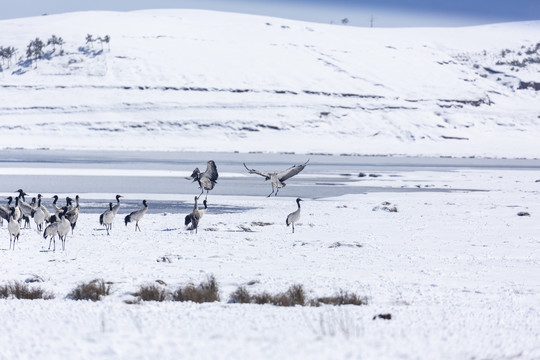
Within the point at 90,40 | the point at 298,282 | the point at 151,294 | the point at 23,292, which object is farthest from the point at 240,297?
the point at 90,40

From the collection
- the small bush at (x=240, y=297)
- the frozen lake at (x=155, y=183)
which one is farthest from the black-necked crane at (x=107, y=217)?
the small bush at (x=240, y=297)

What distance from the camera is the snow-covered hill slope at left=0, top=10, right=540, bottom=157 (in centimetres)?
9750

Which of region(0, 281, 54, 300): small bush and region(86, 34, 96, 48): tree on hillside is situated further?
region(86, 34, 96, 48): tree on hillside

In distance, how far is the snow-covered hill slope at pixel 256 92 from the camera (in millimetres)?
97500

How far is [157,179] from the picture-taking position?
43.0 m

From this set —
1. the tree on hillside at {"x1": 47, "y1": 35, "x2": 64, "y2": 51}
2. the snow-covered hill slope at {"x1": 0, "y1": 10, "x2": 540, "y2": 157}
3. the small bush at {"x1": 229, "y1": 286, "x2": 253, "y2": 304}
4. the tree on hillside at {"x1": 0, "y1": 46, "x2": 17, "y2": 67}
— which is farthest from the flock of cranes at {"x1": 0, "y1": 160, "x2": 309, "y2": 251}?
the tree on hillside at {"x1": 47, "y1": 35, "x2": 64, "y2": 51}

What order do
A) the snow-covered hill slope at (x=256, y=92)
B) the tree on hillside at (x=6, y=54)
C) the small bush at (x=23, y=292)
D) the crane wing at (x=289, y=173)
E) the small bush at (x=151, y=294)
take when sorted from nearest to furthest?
1. the small bush at (x=151, y=294)
2. the small bush at (x=23, y=292)
3. the crane wing at (x=289, y=173)
4. the snow-covered hill slope at (x=256, y=92)
5. the tree on hillside at (x=6, y=54)

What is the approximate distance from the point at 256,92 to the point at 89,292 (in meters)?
105

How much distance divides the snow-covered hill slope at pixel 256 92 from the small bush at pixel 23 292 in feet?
250

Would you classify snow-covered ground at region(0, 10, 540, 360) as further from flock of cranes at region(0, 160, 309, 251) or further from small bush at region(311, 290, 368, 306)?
flock of cranes at region(0, 160, 309, 251)

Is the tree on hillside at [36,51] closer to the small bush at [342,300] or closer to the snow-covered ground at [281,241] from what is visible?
the snow-covered ground at [281,241]

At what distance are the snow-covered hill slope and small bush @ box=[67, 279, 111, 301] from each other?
252ft

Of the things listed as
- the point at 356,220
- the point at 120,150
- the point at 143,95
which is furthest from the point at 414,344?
the point at 143,95

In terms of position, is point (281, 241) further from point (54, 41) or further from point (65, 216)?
point (54, 41)
